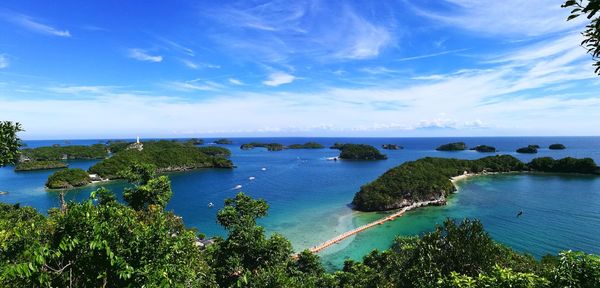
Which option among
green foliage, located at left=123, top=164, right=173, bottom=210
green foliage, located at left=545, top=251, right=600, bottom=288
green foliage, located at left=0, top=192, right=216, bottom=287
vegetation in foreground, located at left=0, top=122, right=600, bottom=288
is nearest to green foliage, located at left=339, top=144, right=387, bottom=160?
green foliage, located at left=123, top=164, right=173, bottom=210

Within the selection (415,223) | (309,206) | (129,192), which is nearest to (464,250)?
(129,192)

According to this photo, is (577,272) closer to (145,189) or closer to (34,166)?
(145,189)

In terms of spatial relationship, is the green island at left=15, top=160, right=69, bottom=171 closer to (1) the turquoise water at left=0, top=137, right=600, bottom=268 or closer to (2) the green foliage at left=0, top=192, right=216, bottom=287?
(1) the turquoise water at left=0, top=137, right=600, bottom=268

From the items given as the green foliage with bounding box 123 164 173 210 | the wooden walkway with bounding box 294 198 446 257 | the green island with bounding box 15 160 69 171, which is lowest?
the wooden walkway with bounding box 294 198 446 257

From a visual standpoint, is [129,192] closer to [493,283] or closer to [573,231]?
[493,283]

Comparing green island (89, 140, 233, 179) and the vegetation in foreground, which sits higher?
the vegetation in foreground

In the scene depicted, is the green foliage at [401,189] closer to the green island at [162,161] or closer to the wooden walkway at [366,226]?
the wooden walkway at [366,226]
